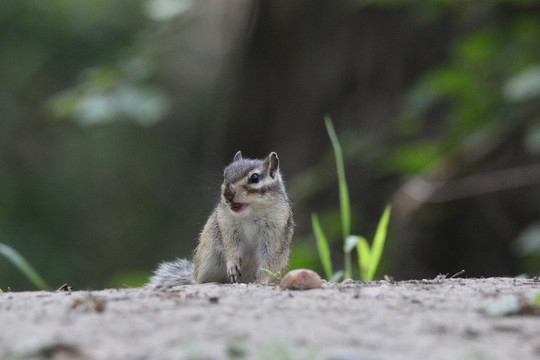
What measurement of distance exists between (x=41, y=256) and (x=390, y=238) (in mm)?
5412

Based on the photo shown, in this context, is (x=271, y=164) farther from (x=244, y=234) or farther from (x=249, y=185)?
(x=244, y=234)

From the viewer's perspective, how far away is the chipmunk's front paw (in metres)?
4.43

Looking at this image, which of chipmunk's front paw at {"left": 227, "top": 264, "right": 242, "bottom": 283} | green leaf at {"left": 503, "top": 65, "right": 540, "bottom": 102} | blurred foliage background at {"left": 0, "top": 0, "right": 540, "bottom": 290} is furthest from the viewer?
blurred foliage background at {"left": 0, "top": 0, "right": 540, "bottom": 290}

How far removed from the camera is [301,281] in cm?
317

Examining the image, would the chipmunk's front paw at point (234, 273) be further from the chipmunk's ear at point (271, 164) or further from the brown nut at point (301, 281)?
the brown nut at point (301, 281)

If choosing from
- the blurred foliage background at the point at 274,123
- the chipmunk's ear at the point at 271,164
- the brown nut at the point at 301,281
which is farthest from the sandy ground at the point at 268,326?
the blurred foliage background at the point at 274,123

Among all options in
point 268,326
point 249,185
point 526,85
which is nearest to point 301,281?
point 268,326

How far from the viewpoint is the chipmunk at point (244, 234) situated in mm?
4594

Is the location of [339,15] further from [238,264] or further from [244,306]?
[244,306]

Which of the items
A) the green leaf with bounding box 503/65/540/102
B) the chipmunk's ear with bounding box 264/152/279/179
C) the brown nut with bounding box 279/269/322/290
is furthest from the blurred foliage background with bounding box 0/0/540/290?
the brown nut with bounding box 279/269/322/290

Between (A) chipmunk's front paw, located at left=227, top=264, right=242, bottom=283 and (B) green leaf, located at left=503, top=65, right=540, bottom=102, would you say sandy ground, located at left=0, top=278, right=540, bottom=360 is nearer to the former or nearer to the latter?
(A) chipmunk's front paw, located at left=227, top=264, right=242, bottom=283

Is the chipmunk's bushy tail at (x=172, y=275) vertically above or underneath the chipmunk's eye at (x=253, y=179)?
underneath

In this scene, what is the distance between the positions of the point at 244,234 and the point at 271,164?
0.53 m

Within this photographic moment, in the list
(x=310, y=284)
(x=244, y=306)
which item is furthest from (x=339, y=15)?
(x=244, y=306)
